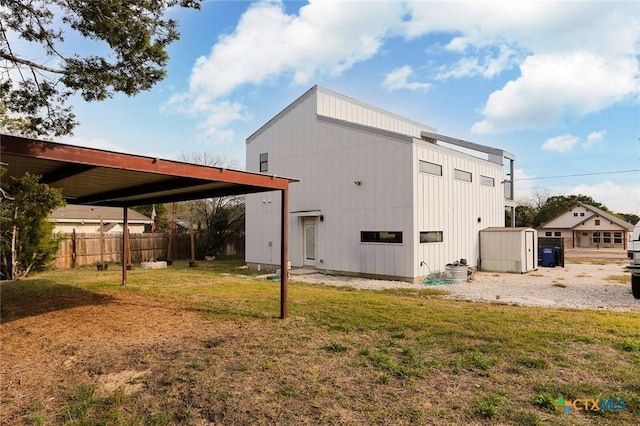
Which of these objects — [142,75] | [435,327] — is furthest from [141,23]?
[435,327]

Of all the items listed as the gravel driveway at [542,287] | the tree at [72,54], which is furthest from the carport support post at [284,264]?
the gravel driveway at [542,287]

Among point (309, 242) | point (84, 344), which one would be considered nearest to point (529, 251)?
point (309, 242)

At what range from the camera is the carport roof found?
3.76m

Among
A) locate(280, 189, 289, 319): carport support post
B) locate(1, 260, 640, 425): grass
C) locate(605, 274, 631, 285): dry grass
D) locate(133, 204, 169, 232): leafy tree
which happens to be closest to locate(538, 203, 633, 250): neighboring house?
locate(605, 274, 631, 285): dry grass

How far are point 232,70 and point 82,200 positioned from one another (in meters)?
5.53

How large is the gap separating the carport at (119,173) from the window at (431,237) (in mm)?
6693

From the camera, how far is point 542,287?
34.8ft

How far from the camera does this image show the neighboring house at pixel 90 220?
20.1m

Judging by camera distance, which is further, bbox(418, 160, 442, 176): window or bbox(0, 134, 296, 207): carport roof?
bbox(418, 160, 442, 176): window

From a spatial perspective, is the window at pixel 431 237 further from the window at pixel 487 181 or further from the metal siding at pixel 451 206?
the window at pixel 487 181

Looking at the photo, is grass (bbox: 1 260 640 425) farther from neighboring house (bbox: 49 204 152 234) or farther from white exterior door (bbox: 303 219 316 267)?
neighboring house (bbox: 49 204 152 234)

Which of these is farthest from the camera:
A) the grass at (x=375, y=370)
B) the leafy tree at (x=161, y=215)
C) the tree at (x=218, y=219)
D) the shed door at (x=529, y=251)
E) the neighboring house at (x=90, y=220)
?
the leafy tree at (x=161, y=215)

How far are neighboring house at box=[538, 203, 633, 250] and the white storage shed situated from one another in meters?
25.1

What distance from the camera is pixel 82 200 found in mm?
9586
